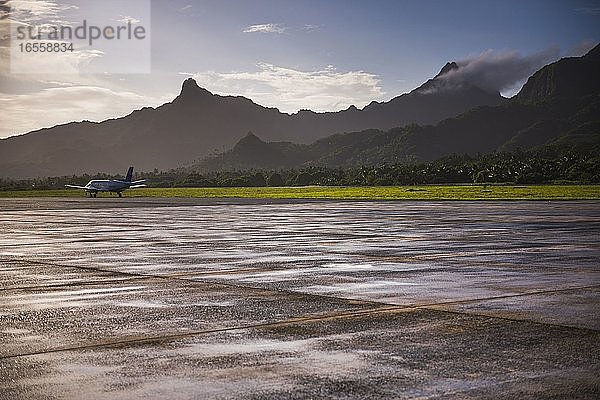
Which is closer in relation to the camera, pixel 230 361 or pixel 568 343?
pixel 230 361

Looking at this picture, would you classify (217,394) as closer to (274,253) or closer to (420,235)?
(274,253)

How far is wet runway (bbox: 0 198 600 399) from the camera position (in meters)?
6.72

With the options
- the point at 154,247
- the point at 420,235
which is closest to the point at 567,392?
the point at 154,247

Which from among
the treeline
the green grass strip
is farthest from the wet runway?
the treeline

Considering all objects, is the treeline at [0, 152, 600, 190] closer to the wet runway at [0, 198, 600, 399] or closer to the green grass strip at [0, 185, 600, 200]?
the green grass strip at [0, 185, 600, 200]

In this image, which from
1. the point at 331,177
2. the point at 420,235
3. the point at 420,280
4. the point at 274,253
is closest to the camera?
the point at 420,280

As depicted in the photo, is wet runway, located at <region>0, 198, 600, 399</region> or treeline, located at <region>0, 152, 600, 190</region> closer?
wet runway, located at <region>0, 198, 600, 399</region>

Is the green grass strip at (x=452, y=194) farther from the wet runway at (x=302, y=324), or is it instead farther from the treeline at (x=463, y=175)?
the wet runway at (x=302, y=324)

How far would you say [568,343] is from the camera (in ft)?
26.7

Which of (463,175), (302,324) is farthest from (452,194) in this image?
(302,324)

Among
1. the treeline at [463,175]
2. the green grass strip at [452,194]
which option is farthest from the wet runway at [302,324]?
the treeline at [463,175]

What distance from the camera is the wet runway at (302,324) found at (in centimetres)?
672

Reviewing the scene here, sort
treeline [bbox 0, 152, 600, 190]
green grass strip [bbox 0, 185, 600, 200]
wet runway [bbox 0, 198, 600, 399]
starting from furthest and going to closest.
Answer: treeline [bbox 0, 152, 600, 190] < green grass strip [bbox 0, 185, 600, 200] < wet runway [bbox 0, 198, 600, 399]

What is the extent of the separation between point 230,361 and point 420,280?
6.45 meters
